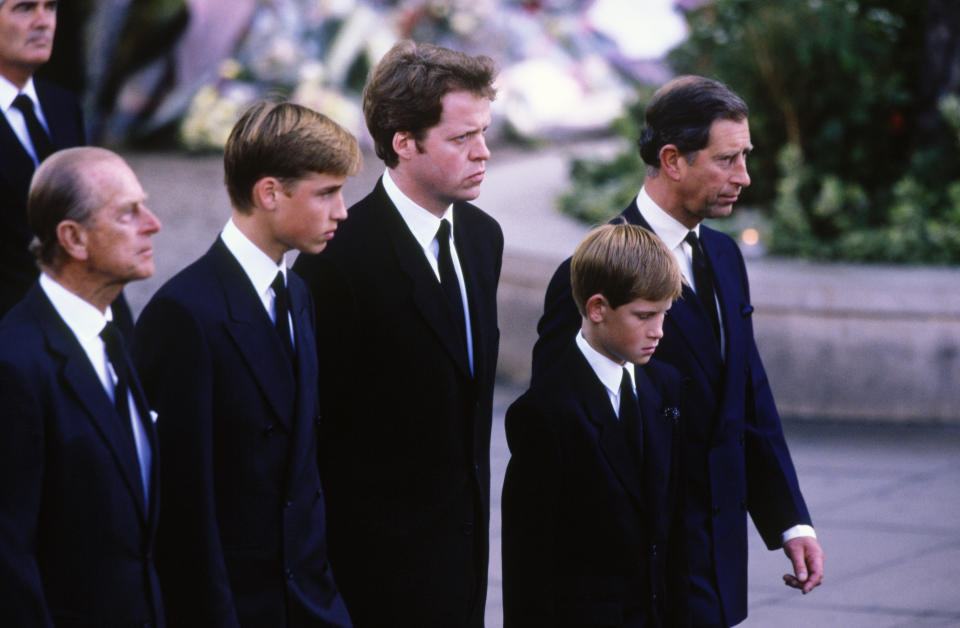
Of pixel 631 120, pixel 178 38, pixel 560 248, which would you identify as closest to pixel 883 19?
pixel 631 120

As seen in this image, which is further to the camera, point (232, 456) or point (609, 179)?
point (609, 179)

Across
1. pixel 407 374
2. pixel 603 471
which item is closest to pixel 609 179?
pixel 407 374

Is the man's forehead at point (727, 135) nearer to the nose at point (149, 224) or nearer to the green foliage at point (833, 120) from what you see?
the nose at point (149, 224)

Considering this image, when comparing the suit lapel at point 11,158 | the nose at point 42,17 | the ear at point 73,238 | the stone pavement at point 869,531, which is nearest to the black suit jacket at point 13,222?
the suit lapel at point 11,158

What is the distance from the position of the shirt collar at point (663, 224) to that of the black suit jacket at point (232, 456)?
1.04m

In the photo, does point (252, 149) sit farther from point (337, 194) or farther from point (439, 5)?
point (439, 5)

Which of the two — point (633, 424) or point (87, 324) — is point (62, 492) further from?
point (633, 424)

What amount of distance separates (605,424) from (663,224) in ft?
2.29

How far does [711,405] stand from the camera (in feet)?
12.7

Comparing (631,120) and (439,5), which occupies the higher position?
(439,5)

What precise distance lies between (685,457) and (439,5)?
13.3 m

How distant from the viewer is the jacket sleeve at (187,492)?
306 centimetres

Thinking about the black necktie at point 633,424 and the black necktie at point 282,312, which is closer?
the black necktie at point 282,312

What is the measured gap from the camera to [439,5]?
1642 centimetres
